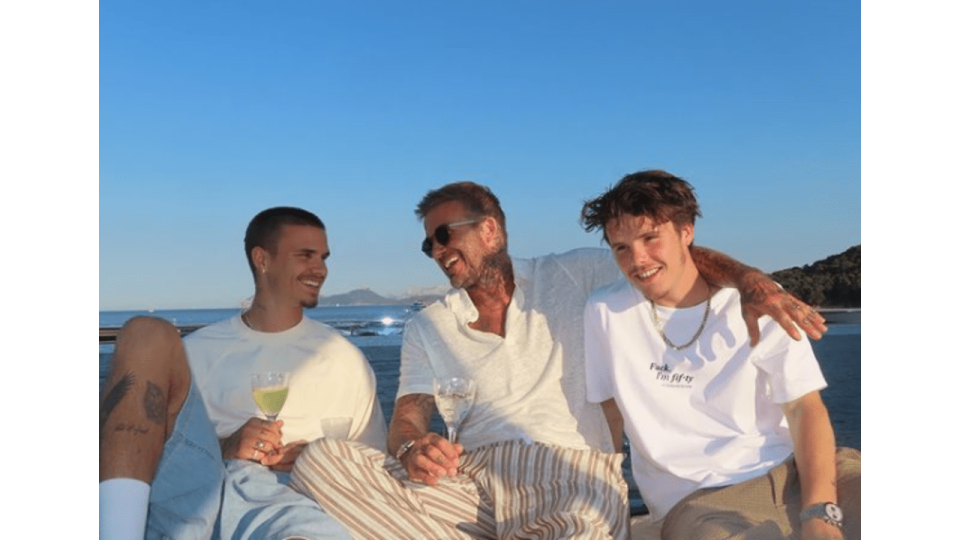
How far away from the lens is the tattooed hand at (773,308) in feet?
8.02

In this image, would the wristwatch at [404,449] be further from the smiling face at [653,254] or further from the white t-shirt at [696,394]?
the smiling face at [653,254]

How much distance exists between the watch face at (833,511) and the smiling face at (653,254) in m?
0.73

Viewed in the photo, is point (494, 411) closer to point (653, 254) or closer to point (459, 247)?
point (459, 247)

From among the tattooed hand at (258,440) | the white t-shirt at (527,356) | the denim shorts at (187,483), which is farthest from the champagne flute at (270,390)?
the white t-shirt at (527,356)

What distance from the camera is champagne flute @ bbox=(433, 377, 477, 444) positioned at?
271 centimetres

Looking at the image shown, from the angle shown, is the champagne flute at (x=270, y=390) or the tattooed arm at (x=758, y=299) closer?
the tattooed arm at (x=758, y=299)

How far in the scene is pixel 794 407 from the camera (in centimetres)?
257

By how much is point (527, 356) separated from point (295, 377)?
2.82ft

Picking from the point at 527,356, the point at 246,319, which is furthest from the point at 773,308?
the point at 246,319

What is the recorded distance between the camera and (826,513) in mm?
2406

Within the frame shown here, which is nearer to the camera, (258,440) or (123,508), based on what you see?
(123,508)
